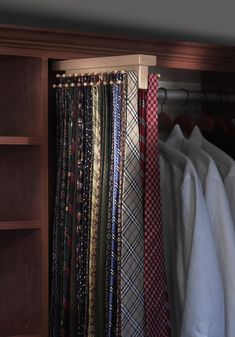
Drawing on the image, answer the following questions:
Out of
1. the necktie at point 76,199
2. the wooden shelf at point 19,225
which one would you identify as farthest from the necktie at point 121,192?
the wooden shelf at point 19,225

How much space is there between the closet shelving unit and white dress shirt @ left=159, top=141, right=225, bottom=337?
372mm

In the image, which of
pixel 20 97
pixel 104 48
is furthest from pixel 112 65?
pixel 20 97

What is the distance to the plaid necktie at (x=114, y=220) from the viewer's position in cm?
192

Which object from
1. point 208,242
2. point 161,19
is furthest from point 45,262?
point 161,19

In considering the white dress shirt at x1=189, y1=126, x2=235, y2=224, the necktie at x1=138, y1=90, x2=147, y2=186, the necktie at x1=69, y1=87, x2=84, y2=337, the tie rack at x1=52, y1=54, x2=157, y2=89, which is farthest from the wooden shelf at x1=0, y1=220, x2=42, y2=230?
the white dress shirt at x1=189, y1=126, x2=235, y2=224

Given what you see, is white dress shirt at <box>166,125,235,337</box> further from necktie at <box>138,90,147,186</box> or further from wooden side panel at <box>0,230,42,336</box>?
wooden side panel at <box>0,230,42,336</box>

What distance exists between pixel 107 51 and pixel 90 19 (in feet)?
1.57

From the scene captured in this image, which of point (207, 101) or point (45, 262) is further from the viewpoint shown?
point (207, 101)

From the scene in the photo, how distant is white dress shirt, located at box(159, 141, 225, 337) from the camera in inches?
75.6

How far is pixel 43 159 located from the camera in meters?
1.98

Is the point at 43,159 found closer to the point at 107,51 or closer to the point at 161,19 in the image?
the point at 107,51

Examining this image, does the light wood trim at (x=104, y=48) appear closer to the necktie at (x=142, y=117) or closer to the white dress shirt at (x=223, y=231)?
the necktie at (x=142, y=117)

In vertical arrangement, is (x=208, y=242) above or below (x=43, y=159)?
below

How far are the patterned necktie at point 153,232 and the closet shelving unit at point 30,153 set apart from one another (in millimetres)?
219
